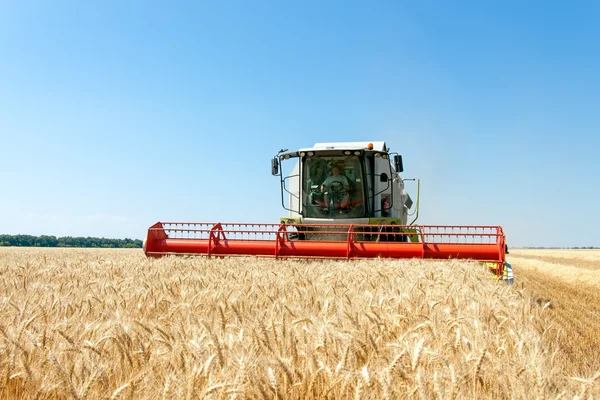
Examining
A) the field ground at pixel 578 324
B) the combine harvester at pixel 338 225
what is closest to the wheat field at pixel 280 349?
the field ground at pixel 578 324

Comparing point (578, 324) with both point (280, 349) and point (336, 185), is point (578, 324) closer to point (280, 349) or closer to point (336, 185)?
point (336, 185)

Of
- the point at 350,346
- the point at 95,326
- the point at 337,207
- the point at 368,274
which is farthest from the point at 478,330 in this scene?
the point at 337,207

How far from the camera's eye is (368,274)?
595 centimetres

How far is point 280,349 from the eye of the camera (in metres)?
Answer: 2.46

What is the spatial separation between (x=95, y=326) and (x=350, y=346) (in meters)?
1.33

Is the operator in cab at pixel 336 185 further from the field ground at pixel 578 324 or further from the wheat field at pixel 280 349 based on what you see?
the wheat field at pixel 280 349

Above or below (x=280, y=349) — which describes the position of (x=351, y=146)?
above

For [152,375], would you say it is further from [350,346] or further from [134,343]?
[350,346]

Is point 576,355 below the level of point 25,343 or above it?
below

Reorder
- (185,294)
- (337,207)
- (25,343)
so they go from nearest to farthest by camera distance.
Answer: (25,343)
(185,294)
(337,207)

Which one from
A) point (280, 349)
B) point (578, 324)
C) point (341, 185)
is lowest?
point (578, 324)

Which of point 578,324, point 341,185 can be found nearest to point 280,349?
point 578,324

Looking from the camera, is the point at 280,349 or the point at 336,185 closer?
the point at 280,349

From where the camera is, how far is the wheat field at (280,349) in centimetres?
188
